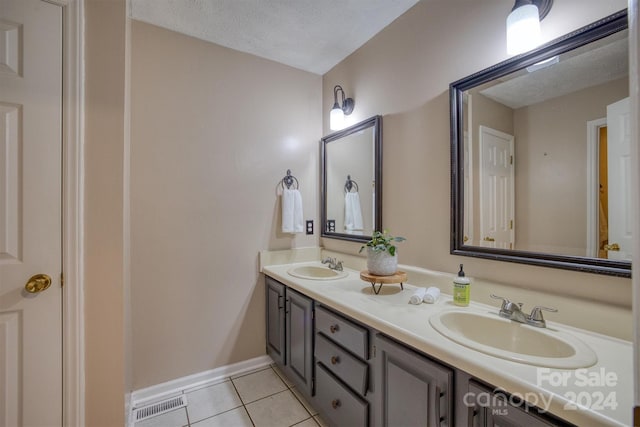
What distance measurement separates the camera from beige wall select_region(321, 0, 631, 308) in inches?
42.9

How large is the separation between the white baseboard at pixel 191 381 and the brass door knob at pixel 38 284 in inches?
43.9

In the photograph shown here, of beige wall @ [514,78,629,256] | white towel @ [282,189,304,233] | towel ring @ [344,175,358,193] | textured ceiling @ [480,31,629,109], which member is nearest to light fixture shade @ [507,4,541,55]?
textured ceiling @ [480,31,629,109]

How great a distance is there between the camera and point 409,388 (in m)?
1.03

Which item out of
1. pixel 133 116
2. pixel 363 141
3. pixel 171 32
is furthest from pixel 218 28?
pixel 363 141

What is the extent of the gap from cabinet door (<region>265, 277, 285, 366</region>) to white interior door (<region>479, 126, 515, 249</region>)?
1.30 meters

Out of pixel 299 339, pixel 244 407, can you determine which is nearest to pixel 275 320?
pixel 299 339

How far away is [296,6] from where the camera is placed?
1.69m

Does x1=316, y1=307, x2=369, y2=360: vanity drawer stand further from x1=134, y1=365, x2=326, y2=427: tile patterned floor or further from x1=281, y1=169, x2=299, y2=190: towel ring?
x1=281, y1=169, x2=299, y2=190: towel ring

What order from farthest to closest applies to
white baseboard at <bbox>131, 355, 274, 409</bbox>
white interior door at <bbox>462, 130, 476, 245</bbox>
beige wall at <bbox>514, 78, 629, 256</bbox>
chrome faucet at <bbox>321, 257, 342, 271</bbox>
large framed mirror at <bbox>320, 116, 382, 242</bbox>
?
1. chrome faucet at <bbox>321, 257, 342, 271</bbox>
2. large framed mirror at <bbox>320, 116, 382, 242</bbox>
3. white baseboard at <bbox>131, 355, 274, 409</bbox>
4. white interior door at <bbox>462, 130, 476, 245</bbox>
5. beige wall at <bbox>514, 78, 629, 256</bbox>

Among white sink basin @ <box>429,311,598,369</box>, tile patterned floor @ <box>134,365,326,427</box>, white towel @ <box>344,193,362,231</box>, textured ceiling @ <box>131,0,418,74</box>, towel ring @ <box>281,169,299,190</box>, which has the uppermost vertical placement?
textured ceiling @ <box>131,0,418,74</box>

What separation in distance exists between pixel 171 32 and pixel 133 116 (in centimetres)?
65

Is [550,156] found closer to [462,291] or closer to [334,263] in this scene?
[462,291]

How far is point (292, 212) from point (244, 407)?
1.34m

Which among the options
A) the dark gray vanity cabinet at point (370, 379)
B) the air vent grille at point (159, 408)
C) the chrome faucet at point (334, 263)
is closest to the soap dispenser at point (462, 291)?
the dark gray vanity cabinet at point (370, 379)
